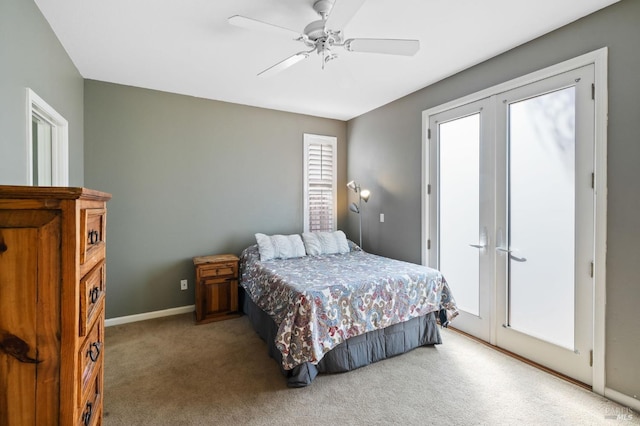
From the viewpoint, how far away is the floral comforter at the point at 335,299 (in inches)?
87.7

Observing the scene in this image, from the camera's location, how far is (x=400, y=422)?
1.87 meters

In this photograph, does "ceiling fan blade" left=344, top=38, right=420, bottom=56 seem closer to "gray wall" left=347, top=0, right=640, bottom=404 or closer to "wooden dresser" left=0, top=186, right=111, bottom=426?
"gray wall" left=347, top=0, right=640, bottom=404

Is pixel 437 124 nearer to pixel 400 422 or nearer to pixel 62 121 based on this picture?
pixel 400 422

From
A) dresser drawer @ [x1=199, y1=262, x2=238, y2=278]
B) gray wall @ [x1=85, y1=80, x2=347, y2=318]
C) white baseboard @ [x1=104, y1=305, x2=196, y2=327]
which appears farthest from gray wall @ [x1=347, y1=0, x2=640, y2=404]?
white baseboard @ [x1=104, y1=305, x2=196, y2=327]

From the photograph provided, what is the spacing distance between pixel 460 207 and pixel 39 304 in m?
3.28

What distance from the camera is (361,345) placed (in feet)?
8.23

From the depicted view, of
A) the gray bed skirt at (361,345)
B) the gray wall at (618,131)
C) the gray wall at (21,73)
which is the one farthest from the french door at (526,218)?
the gray wall at (21,73)

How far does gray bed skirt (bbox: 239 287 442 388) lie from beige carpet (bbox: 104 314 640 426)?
0.21 ft

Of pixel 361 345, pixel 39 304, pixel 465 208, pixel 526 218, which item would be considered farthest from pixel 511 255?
pixel 39 304

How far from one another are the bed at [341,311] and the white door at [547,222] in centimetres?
62

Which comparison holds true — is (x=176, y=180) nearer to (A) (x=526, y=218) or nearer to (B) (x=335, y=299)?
(B) (x=335, y=299)

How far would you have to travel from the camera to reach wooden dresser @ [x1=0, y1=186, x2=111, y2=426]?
0.89 m

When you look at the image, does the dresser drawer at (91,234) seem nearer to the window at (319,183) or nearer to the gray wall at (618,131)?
the gray wall at (618,131)

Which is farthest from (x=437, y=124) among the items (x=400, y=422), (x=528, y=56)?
(x=400, y=422)
